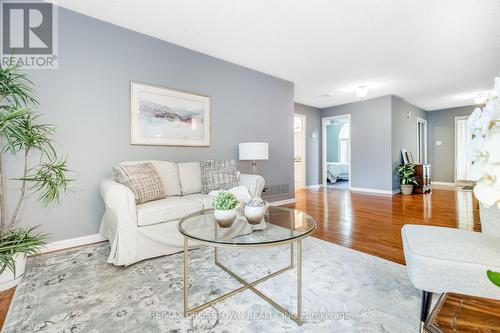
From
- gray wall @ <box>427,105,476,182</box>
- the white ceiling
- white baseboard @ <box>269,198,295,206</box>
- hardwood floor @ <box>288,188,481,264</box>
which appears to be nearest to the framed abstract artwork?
the white ceiling

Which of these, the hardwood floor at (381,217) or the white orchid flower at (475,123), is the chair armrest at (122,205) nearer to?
the hardwood floor at (381,217)

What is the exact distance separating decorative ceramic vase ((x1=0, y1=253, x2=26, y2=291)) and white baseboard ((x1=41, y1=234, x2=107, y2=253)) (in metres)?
0.55

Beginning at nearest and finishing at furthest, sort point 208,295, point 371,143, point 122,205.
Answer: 1. point 208,295
2. point 122,205
3. point 371,143

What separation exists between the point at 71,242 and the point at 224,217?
197cm

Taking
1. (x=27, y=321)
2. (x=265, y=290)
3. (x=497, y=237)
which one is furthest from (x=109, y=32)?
(x=497, y=237)

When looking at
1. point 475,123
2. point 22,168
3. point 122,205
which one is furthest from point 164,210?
point 475,123

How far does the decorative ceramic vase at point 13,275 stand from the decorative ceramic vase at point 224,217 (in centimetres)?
155

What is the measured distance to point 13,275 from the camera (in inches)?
66.2

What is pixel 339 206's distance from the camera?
4270 mm

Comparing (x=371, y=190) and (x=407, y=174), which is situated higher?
(x=407, y=174)

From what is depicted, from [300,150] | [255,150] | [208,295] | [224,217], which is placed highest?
[300,150]

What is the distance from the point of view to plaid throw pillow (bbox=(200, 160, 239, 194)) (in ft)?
9.41

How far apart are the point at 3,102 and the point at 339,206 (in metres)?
4.66

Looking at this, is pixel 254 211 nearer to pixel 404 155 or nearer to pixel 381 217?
pixel 381 217
